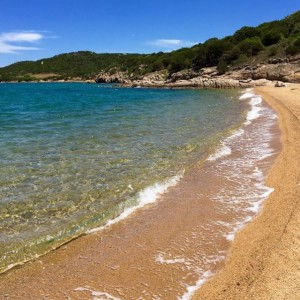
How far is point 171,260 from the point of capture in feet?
17.7

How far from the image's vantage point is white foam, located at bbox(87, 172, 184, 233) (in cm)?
698

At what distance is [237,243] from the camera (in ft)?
19.2

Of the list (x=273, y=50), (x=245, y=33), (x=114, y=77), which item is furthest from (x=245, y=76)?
(x=114, y=77)

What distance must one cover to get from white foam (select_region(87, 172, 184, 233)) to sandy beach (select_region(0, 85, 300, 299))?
0.18 m

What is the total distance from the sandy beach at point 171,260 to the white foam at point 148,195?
7.2 inches

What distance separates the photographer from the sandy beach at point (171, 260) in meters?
4.62

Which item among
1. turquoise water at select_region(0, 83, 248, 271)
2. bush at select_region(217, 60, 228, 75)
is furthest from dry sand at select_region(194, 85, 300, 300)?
bush at select_region(217, 60, 228, 75)

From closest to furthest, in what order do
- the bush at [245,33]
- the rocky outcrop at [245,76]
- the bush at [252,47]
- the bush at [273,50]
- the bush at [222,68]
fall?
the rocky outcrop at [245,76], the bush at [273,50], the bush at [222,68], the bush at [252,47], the bush at [245,33]

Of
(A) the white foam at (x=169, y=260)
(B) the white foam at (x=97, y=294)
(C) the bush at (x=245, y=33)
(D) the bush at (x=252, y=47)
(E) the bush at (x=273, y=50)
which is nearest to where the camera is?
(B) the white foam at (x=97, y=294)

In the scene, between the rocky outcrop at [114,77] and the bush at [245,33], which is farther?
the rocky outcrop at [114,77]

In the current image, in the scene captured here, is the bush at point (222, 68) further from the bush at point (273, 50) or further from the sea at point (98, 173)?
the sea at point (98, 173)

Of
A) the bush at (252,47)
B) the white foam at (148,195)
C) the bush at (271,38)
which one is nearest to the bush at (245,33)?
the bush at (271,38)

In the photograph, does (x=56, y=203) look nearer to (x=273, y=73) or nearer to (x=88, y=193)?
(x=88, y=193)

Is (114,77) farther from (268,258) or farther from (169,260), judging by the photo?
(268,258)
